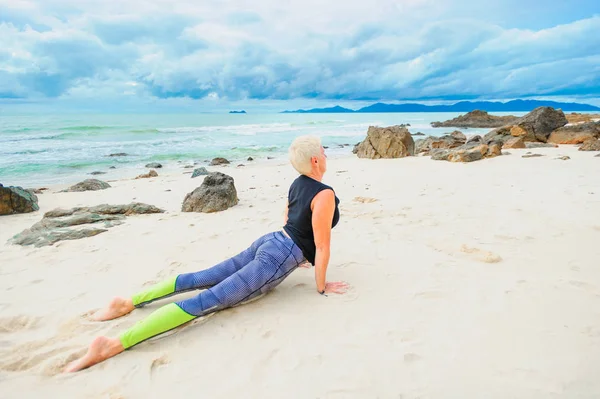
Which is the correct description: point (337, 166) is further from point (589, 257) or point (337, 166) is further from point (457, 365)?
point (457, 365)

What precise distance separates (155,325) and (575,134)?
1770 centimetres

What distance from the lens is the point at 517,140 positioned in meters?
14.2

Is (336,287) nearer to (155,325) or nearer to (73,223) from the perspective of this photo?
(155,325)

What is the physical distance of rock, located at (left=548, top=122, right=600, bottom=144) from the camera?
47.7ft

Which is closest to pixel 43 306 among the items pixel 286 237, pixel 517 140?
pixel 286 237

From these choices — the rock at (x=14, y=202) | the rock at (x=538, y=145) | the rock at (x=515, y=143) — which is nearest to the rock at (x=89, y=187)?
the rock at (x=14, y=202)

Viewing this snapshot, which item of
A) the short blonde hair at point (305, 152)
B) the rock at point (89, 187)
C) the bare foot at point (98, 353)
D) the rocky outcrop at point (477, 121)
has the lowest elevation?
the bare foot at point (98, 353)

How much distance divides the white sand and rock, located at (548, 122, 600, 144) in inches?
Answer: 426

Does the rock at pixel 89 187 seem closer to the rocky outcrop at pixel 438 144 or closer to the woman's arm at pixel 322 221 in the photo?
the woman's arm at pixel 322 221

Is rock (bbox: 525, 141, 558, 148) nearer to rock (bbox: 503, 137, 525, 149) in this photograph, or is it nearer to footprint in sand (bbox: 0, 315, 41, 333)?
rock (bbox: 503, 137, 525, 149)

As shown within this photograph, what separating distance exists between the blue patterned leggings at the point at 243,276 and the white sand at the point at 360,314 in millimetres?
173

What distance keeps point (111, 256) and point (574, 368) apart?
4.72 metres

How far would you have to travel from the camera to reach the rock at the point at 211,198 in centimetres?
689

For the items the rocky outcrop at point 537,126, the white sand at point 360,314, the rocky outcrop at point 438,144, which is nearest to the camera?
the white sand at point 360,314
